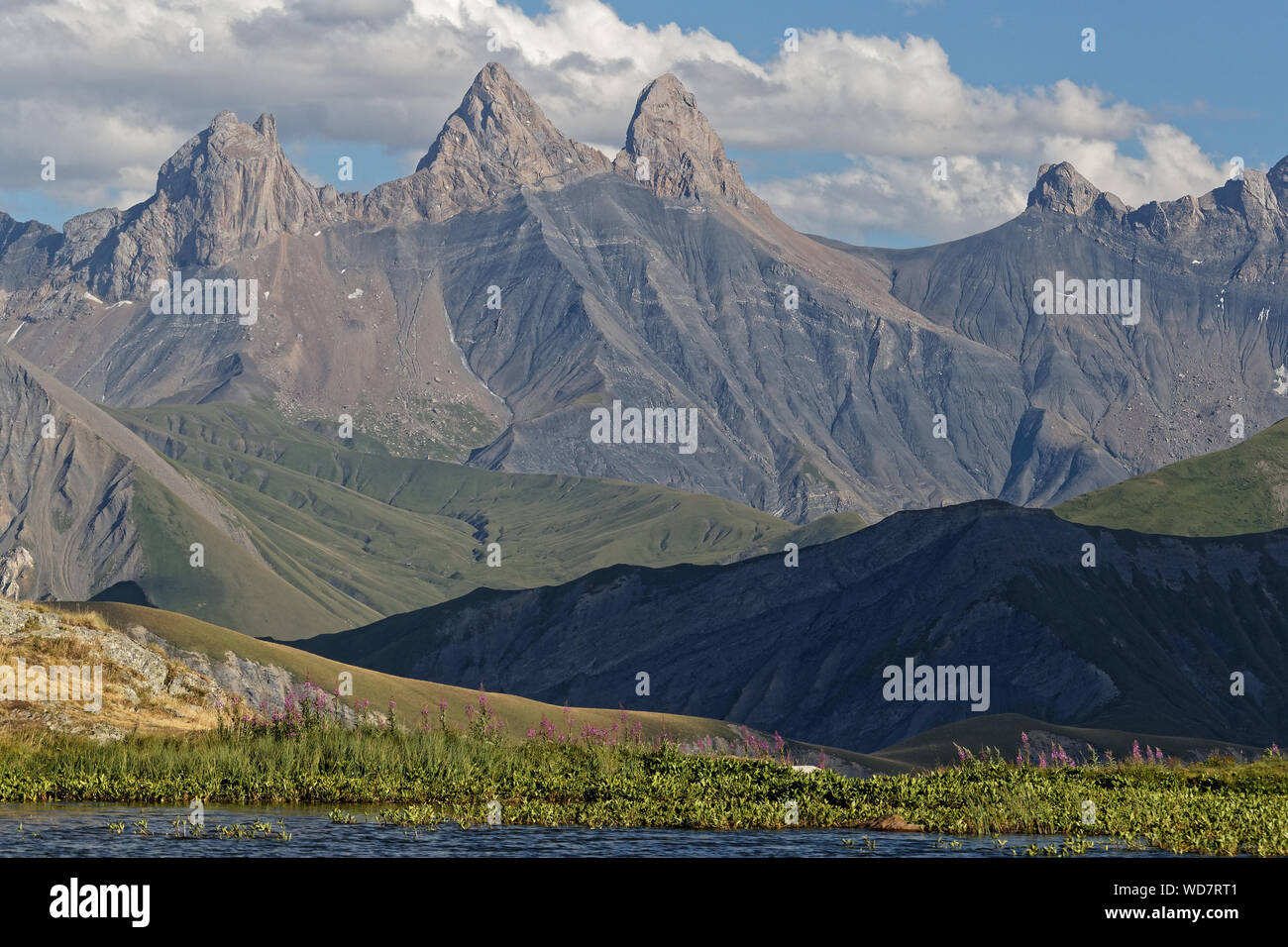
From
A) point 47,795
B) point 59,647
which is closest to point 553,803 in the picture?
point 47,795

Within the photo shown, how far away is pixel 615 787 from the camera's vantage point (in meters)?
39.5

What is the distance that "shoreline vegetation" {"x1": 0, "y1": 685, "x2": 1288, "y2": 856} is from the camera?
35.8 m

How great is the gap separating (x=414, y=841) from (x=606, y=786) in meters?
7.72

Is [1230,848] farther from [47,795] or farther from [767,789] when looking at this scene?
[47,795]

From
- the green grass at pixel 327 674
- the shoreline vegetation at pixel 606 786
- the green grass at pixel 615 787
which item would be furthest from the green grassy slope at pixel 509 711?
the green grass at pixel 615 787

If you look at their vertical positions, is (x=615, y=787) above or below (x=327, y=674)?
below

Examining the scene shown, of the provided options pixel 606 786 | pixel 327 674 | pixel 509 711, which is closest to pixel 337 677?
pixel 327 674

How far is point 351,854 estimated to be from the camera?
30.7m

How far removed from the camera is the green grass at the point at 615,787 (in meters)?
35.9

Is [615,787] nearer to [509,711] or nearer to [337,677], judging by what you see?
[337,677]

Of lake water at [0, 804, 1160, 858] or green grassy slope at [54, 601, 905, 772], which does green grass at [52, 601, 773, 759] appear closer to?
green grassy slope at [54, 601, 905, 772]

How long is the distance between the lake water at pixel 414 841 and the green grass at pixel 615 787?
1.00 meters
